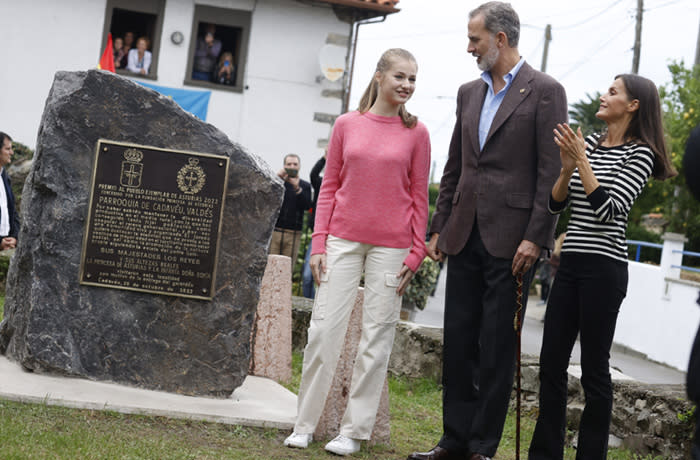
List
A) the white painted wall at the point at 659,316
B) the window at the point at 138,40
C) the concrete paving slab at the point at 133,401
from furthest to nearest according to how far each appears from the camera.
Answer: the window at the point at 138,40, the white painted wall at the point at 659,316, the concrete paving slab at the point at 133,401

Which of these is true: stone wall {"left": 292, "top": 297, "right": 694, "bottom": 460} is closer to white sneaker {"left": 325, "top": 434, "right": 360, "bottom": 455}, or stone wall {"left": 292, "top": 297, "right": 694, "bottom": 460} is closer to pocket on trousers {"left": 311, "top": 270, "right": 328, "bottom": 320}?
white sneaker {"left": 325, "top": 434, "right": 360, "bottom": 455}

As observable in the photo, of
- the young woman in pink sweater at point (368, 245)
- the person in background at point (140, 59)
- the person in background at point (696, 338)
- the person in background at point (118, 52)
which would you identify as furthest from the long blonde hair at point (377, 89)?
the person in background at point (118, 52)

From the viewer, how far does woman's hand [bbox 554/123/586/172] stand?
3.74 metres

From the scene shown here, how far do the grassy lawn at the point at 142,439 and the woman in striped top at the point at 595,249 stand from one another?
96 centimetres

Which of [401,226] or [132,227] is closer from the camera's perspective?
[401,226]

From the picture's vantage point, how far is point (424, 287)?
11.8 m

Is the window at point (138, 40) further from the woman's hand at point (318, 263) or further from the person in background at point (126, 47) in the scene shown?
the woman's hand at point (318, 263)

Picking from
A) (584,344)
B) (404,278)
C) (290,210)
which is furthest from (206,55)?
(584,344)

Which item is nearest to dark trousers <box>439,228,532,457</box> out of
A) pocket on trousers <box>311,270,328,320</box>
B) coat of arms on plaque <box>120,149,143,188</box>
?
pocket on trousers <box>311,270,328,320</box>

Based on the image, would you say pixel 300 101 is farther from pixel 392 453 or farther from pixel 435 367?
pixel 392 453

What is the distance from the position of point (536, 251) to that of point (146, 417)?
217 centimetres

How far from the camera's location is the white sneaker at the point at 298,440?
14.4 ft

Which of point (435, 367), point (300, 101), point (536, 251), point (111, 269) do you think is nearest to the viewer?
point (536, 251)

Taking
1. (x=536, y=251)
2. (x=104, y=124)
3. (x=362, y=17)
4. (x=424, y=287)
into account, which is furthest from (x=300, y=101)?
(x=536, y=251)
